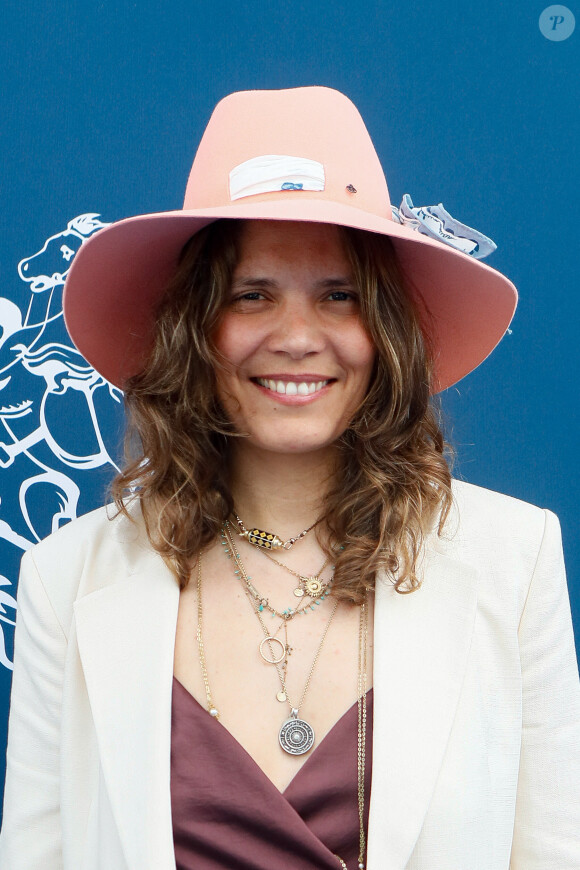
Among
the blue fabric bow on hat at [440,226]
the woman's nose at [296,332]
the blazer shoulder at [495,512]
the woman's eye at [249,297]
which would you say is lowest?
the blazer shoulder at [495,512]

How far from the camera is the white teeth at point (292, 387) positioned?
1283 mm

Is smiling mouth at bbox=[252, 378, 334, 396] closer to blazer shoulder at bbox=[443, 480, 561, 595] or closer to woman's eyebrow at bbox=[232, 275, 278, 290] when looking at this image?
woman's eyebrow at bbox=[232, 275, 278, 290]

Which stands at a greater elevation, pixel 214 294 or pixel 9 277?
pixel 9 277

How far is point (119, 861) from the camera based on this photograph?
125cm

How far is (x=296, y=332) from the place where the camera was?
1.24 meters

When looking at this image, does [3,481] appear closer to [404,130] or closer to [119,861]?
[119,861]

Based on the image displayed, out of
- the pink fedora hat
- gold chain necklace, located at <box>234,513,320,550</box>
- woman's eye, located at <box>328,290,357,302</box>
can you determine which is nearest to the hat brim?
the pink fedora hat

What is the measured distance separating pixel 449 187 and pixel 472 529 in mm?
694

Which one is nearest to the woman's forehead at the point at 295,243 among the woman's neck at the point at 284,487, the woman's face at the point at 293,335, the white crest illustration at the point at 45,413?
the woman's face at the point at 293,335

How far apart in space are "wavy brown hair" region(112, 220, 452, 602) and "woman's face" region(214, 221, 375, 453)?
0.9 inches

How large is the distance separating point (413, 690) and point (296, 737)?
17 centimetres

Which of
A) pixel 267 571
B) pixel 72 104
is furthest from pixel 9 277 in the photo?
pixel 267 571

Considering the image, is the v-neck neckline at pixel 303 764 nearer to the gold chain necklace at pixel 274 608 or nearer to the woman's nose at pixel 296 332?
the gold chain necklace at pixel 274 608

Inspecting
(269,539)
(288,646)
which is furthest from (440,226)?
(288,646)
